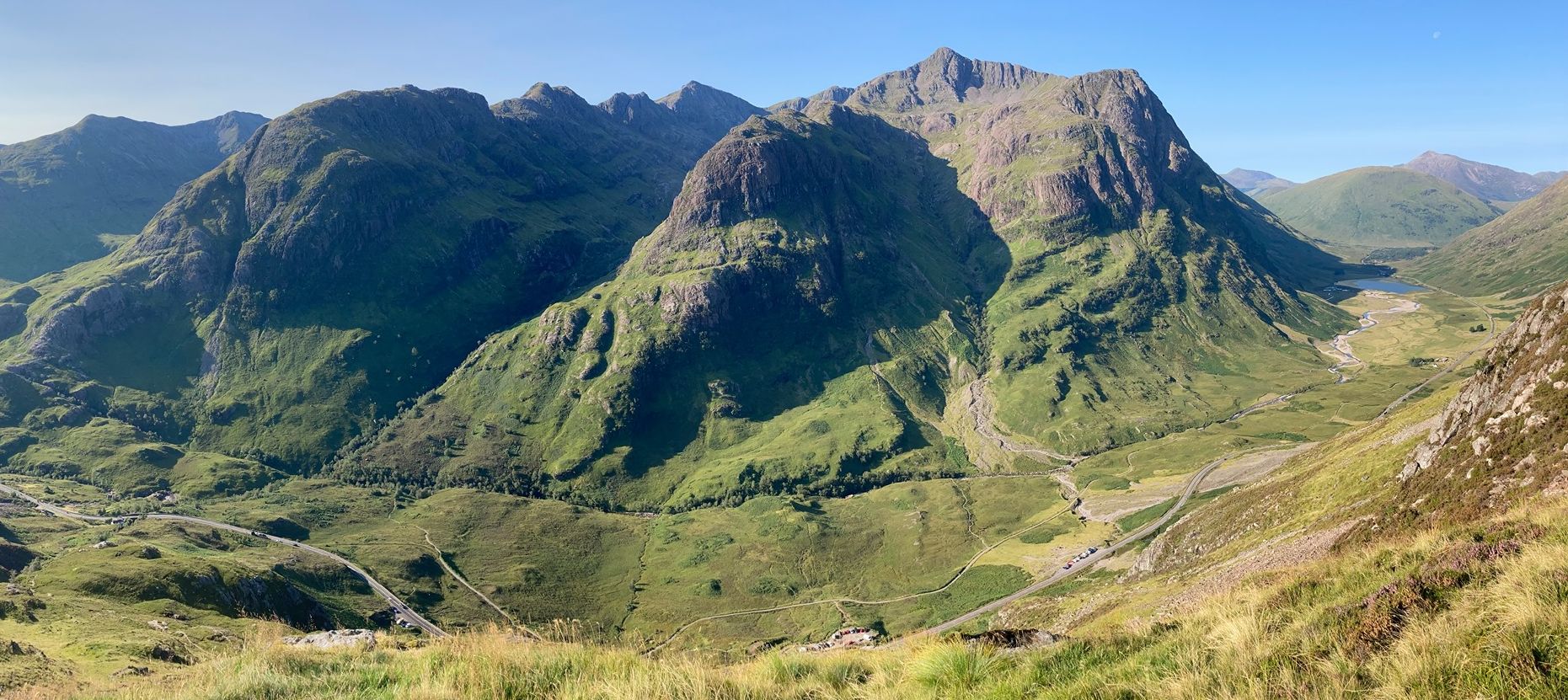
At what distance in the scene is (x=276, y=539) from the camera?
550 ft

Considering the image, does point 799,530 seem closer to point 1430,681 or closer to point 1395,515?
point 1395,515

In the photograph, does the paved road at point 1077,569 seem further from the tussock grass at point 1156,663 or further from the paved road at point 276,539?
the tussock grass at point 1156,663

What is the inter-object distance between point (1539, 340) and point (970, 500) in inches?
6097

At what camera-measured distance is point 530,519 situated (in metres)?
192

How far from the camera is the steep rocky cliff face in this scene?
33.1 metres

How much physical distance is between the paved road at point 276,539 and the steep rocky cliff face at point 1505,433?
14925 cm

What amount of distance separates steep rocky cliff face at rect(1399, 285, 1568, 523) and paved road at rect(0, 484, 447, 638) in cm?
14925

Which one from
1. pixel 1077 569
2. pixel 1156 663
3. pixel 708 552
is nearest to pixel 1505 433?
pixel 1156 663

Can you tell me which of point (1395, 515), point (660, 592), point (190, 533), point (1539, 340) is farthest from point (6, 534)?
point (1539, 340)

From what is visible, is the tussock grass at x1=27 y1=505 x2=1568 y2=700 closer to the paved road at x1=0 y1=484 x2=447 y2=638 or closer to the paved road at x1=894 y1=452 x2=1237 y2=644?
the paved road at x1=894 y1=452 x2=1237 y2=644

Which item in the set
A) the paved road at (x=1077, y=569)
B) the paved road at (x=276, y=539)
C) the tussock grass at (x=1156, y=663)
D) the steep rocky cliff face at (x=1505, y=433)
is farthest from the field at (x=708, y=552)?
the tussock grass at (x=1156, y=663)

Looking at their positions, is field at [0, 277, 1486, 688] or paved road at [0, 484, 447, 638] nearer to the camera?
field at [0, 277, 1486, 688]

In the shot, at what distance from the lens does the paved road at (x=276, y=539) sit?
13690 centimetres

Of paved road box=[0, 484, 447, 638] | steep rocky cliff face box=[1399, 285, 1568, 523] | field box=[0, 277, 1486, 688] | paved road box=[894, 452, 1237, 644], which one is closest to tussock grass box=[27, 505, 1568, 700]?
steep rocky cliff face box=[1399, 285, 1568, 523]
